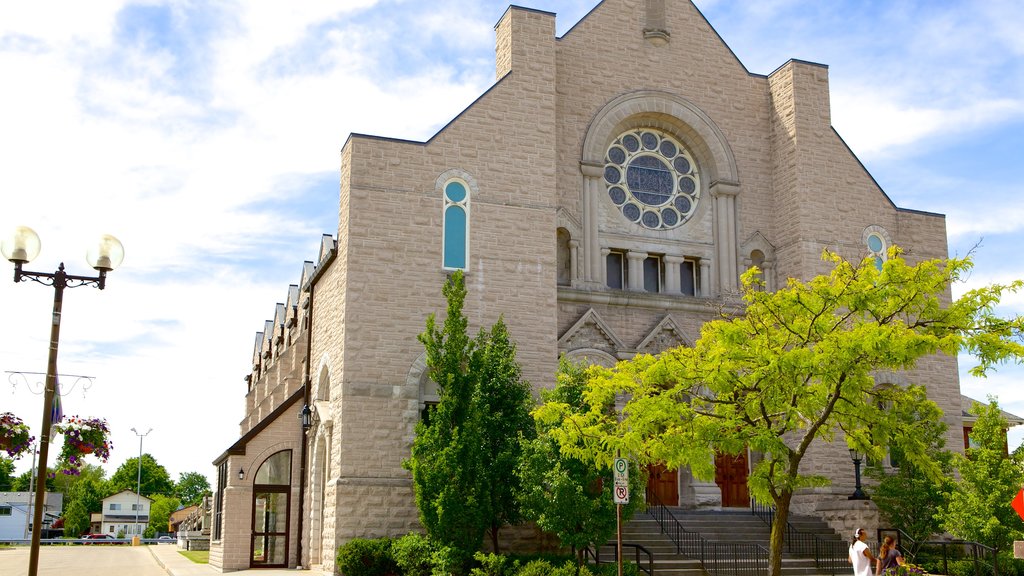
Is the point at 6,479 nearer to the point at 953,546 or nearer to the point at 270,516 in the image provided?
the point at 270,516

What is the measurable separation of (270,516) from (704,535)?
448 inches

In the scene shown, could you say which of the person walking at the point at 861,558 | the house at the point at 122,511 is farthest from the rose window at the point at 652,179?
the house at the point at 122,511

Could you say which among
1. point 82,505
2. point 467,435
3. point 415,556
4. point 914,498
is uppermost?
point 467,435

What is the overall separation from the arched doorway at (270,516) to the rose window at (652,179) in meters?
11.4

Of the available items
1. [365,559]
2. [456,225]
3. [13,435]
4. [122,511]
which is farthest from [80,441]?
[122,511]

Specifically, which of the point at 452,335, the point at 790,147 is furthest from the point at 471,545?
the point at 790,147

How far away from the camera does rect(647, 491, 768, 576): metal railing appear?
22.3 metres

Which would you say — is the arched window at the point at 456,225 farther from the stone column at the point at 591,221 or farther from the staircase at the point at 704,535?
the staircase at the point at 704,535

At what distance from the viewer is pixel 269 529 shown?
27641 mm

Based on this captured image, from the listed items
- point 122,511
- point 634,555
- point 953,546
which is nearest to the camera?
point 634,555

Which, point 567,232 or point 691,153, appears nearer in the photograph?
point 567,232

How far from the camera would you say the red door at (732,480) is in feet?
90.2

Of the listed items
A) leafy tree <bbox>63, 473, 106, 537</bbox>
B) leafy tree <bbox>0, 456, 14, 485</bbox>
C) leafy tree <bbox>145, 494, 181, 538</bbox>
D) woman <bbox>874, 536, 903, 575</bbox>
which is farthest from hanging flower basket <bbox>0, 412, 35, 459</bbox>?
leafy tree <bbox>0, 456, 14, 485</bbox>

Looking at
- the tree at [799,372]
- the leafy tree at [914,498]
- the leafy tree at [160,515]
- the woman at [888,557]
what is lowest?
the leafy tree at [160,515]
